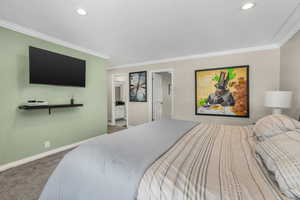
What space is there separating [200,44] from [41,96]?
345 centimetres

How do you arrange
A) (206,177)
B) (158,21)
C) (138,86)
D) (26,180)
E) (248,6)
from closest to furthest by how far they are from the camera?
(206,177), (248,6), (26,180), (158,21), (138,86)

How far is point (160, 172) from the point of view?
0.79m

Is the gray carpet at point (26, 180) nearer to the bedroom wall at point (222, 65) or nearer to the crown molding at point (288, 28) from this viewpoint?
the bedroom wall at point (222, 65)

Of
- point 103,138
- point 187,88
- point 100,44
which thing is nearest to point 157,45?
point 100,44

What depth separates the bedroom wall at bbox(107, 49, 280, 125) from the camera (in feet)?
9.63

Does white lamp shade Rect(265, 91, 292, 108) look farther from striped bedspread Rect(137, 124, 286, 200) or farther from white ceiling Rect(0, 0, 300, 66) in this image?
striped bedspread Rect(137, 124, 286, 200)

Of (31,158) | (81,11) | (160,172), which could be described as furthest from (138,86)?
(160,172)

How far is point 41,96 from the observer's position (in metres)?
2.46

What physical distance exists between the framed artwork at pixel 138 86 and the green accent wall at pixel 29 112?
1.53m

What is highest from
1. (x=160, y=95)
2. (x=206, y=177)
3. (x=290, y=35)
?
(x=290, y=35)

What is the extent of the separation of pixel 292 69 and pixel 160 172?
305 centimetres

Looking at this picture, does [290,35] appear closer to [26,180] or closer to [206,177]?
[206,177]

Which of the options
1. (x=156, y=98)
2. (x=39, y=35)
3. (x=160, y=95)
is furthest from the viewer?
(x=160, y=95)

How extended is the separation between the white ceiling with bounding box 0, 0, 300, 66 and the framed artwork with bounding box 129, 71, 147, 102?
5.00 feet
